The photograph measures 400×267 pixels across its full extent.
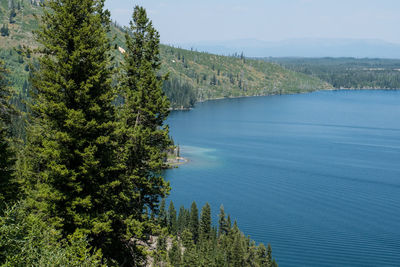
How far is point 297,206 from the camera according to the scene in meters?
95.4

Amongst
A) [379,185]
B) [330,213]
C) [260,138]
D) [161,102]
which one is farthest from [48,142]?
[260,138]

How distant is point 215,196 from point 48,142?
86138 millimetres

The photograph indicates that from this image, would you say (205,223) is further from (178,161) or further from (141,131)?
(141,131)

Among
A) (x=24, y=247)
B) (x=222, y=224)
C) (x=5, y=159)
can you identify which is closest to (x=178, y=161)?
(x=222, y=224)

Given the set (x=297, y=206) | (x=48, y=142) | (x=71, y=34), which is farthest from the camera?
(x=297, y=206)

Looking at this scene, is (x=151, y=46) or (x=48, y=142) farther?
(x=151, y=46)

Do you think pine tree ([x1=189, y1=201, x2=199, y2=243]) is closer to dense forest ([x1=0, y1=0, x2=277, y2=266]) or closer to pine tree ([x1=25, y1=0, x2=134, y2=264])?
dense forest ([x1=0, y1=0, x2=277, y2=266])

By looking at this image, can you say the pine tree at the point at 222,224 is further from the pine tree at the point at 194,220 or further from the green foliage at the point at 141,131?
the green foliage at the point at 141,131

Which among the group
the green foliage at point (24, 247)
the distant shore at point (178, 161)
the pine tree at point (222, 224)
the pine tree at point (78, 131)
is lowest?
the pine tree at point (222, 224)

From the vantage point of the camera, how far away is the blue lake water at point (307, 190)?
76250mm

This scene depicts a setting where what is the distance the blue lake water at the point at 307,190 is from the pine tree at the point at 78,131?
187 ft

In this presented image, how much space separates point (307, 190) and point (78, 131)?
9289 cm

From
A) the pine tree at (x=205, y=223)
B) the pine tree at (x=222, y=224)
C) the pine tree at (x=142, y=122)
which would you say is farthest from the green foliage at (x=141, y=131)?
the pine tree at (x=222, y=224)

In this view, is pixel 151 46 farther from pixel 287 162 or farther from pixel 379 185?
pixel 287 162
